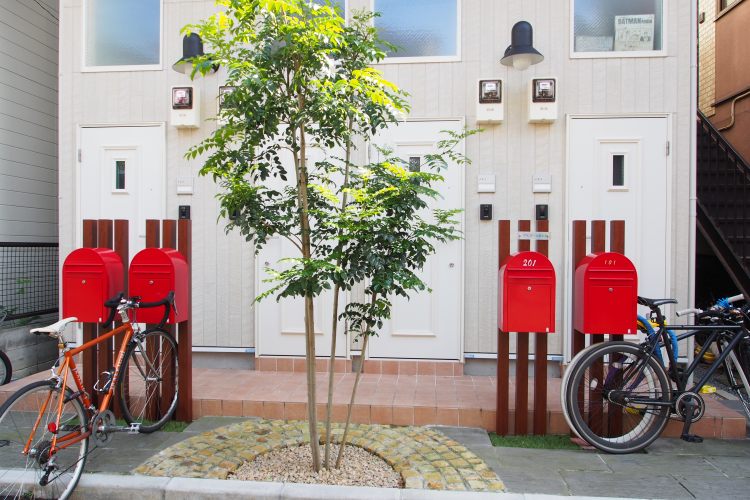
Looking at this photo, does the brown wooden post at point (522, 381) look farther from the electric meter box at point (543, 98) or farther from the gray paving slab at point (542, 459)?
the electric meter box at point (543, 98)

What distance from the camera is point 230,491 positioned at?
10.1ft

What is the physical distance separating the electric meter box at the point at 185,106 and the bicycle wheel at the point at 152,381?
7.71 ft

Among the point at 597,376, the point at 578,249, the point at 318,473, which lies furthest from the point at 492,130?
the point at 318,473

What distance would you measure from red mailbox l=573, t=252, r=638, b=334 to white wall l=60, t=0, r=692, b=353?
1.49 metres

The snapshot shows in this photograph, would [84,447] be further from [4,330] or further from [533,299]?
[4,330]

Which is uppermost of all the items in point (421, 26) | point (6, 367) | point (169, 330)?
point (421, 26)

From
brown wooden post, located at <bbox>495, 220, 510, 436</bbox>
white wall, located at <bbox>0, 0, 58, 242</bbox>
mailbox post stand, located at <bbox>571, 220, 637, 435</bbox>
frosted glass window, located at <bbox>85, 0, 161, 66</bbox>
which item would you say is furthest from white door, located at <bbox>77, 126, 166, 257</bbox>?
mailbox post stand, located at <bbox>571, 220, 637, 435</bbox>

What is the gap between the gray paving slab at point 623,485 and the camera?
124 inches

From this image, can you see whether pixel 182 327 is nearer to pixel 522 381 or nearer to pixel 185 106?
pixel 185 106

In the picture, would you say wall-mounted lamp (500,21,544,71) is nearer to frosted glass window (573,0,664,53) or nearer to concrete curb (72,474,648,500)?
frosted glass window (573,0,664,53)

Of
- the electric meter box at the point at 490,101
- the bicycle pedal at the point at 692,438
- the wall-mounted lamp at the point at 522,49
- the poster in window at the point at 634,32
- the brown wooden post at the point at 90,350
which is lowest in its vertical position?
the bicycle pedal at the point at 692,438

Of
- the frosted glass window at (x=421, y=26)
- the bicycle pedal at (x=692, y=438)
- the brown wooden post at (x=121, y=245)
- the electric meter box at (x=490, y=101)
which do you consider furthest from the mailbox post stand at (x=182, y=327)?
the bicycle pedal at (x=692, y=438)

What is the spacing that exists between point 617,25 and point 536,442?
4.10 meters

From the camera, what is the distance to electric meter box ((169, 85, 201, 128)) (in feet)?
17.8
